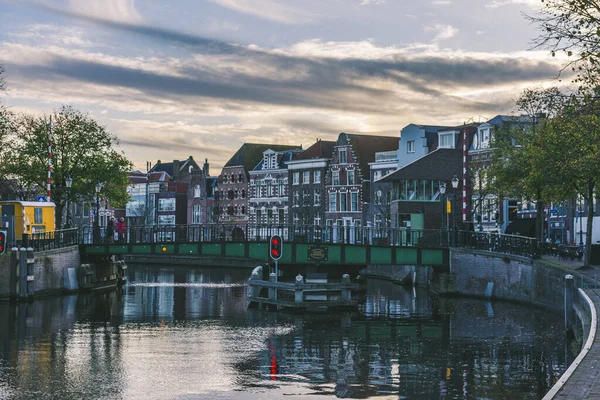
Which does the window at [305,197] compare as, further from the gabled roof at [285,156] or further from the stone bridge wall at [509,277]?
the stone bridge wall at [509,277]

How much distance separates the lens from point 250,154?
13538 cm

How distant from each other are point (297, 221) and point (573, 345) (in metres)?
85.1

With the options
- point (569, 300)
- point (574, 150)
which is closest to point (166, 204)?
point (574, 150)

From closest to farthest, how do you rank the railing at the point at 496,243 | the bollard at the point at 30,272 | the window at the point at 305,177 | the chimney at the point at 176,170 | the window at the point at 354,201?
the railing at the point at 496,243 → the bollard at the point at 30,272 → the window at the point at 354,201 → the window at the point at 305,177 → the chimney at the point at 176,170

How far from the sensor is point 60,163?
269 ft

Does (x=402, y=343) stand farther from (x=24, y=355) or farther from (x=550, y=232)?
(x=550, y=232)

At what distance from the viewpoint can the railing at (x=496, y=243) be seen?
52938 mm

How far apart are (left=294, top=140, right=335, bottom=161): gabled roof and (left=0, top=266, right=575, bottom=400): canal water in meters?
60.2

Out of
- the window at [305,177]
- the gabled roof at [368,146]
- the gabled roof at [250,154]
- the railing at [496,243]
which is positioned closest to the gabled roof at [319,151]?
Result: the window at [305,177]

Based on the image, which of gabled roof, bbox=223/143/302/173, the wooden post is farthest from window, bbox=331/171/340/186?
the wooden post

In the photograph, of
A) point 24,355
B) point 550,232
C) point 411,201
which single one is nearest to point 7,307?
point 24,355

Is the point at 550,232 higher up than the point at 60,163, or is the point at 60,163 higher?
the point at 60,163

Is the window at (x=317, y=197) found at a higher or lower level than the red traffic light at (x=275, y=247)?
higher

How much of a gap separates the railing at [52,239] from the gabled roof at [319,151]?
5368cm
